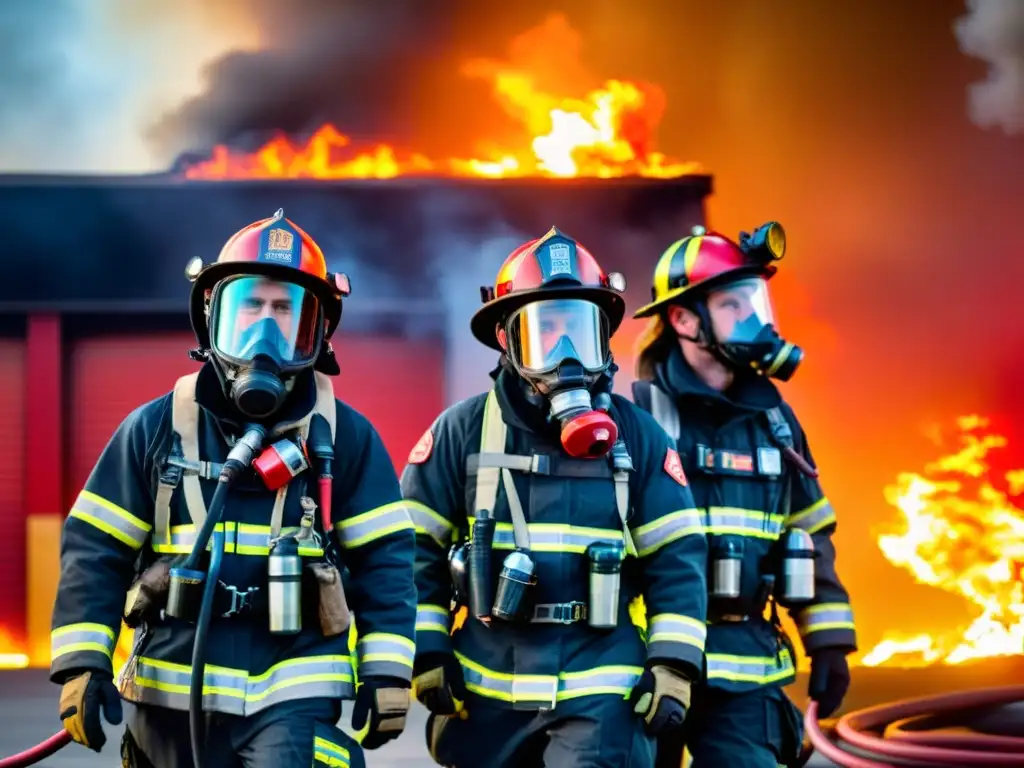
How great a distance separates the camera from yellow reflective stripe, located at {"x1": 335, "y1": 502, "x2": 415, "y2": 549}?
3.61m

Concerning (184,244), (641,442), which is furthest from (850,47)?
(641,442)

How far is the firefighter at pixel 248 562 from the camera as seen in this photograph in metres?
3.36

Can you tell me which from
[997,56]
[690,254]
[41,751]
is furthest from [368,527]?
[997,56]

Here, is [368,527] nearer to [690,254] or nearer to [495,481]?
[495,481]

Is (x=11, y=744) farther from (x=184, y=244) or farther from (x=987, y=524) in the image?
(x=987, y=524)

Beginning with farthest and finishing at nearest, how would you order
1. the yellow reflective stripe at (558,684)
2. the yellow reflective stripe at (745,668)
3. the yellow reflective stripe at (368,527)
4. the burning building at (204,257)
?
the burning building at (204,257) < the yellow reflective stripe at (745,668) < the yellow reflective stripe at (558,684) < the yellow reflective stripe at (368,527)

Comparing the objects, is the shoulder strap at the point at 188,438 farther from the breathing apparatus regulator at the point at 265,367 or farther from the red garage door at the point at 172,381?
the red garage door at the point at 172,381

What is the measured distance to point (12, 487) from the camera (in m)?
10.8

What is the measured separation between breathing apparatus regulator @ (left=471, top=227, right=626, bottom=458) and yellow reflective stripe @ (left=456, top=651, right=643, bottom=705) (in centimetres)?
62

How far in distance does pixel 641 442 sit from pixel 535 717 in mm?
872

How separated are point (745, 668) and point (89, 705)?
7.04 ft

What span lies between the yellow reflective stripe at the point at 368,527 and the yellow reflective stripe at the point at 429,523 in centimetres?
45

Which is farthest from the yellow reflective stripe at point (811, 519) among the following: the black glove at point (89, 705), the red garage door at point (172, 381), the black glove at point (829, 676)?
the red garage door at point (172, 381)

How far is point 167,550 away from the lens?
11.3 ft
